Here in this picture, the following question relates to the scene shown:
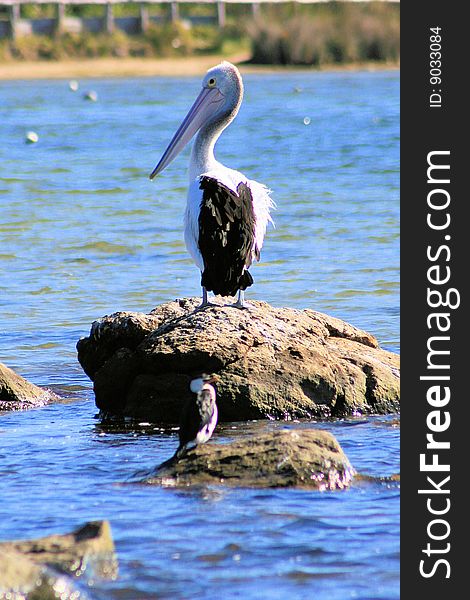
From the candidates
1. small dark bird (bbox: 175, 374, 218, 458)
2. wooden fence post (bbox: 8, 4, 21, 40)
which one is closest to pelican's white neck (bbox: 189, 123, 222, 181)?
small dark bird (bbox: 175, 374, 218, 458)

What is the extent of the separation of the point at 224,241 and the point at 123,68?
4379 centimetres

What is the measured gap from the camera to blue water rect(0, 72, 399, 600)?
4828 millimetres

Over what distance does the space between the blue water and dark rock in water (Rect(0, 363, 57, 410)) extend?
13 centimetres

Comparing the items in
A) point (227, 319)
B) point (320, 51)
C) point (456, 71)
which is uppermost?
point (320, 51)

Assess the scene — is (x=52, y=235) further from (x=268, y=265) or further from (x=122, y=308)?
(x=122, y=308)

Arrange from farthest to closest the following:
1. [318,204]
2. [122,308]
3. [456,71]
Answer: [318,204] < [122,308] < [456,71]

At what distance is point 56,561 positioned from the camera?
4395 millimetres

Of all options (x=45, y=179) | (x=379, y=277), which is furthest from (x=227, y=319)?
(x=45, y=179)

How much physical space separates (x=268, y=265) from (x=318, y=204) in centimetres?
449

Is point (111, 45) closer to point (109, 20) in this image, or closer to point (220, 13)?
point (109, 20)

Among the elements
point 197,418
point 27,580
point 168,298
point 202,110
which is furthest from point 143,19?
point 27,580

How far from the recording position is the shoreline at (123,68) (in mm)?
48156

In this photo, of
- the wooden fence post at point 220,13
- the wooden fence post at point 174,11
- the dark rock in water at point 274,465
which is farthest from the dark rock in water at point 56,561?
the wooden fence post at point 220,13

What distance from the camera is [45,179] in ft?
64.0
